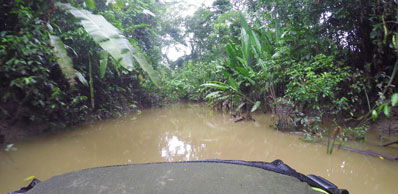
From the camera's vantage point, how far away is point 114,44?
4.71 feet

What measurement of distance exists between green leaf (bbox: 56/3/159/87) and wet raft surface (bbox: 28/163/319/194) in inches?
29.1

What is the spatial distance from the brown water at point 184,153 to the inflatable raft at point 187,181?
603mm

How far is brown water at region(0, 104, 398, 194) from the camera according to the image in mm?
1234

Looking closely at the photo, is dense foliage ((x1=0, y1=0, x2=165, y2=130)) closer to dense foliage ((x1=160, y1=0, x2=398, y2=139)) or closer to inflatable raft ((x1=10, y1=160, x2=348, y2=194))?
inflatable raft ((x1=10, y1=160, x2=348, y2=194))

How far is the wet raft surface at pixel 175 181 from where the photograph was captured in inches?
25.0

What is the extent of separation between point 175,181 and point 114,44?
1.13 m

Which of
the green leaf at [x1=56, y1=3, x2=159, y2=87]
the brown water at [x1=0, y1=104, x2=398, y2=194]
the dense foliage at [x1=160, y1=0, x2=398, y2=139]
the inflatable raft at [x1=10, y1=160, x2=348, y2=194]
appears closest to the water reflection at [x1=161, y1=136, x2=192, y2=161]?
the brown water at [x1=0, y1=104, x2=398, y2=194]

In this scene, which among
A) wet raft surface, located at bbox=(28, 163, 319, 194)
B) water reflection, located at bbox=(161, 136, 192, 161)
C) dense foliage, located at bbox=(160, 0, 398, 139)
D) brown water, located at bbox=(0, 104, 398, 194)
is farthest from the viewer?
dense foliage, located at bbox=(160, 0, 398, 139)

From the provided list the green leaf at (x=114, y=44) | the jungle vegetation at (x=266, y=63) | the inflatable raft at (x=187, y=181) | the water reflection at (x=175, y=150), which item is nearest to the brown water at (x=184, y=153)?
the water reflection at (x=175, y=150)

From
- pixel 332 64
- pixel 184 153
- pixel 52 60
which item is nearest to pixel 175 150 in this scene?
pixel 184 153

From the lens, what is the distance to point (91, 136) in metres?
2.16

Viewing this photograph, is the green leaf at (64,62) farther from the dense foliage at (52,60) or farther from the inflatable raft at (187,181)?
the inflatable raft at (187,181)

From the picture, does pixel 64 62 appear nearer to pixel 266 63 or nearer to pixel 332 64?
pixel 266 63

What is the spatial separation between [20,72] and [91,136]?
2.91ft
